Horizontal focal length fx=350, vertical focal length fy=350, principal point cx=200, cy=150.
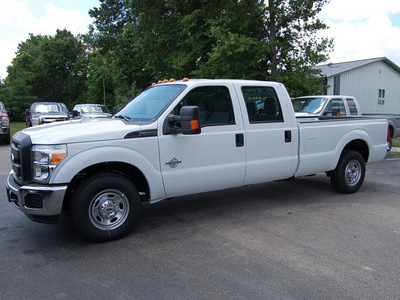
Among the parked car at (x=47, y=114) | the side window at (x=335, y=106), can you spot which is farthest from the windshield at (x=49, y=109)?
the side window at (x=335, y=106)

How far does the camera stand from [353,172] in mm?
6742

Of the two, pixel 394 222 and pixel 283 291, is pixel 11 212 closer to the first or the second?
pixel 283 291

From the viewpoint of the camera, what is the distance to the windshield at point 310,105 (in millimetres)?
11236

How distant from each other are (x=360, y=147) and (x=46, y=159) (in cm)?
573

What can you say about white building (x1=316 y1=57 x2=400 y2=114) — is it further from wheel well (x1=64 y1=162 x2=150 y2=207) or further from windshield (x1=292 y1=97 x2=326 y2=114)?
wheel well (x1=64 y1=162 x2=150 y2=207)

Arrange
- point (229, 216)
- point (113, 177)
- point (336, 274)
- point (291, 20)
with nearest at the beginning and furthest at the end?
point (336, 274) < point (113, 177) < point (229, 216) < point (291, 20)

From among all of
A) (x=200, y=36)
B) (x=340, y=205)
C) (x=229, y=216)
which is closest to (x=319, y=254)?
(x=229, y=216)

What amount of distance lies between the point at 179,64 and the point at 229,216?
12.9 metres

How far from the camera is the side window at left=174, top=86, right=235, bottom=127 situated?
16.0 ft

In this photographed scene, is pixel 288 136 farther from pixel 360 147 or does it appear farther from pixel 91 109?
pixel 91 109

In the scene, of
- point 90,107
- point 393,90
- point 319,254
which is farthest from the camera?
point 393,90

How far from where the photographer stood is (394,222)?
16.5ft

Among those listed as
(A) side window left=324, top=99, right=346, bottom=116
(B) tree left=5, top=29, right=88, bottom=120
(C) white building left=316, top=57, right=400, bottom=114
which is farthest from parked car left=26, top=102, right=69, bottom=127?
(B) tree left=5, top=29, right=88, bottom=120

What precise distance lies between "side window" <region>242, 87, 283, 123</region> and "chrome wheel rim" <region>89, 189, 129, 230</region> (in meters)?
2.25
